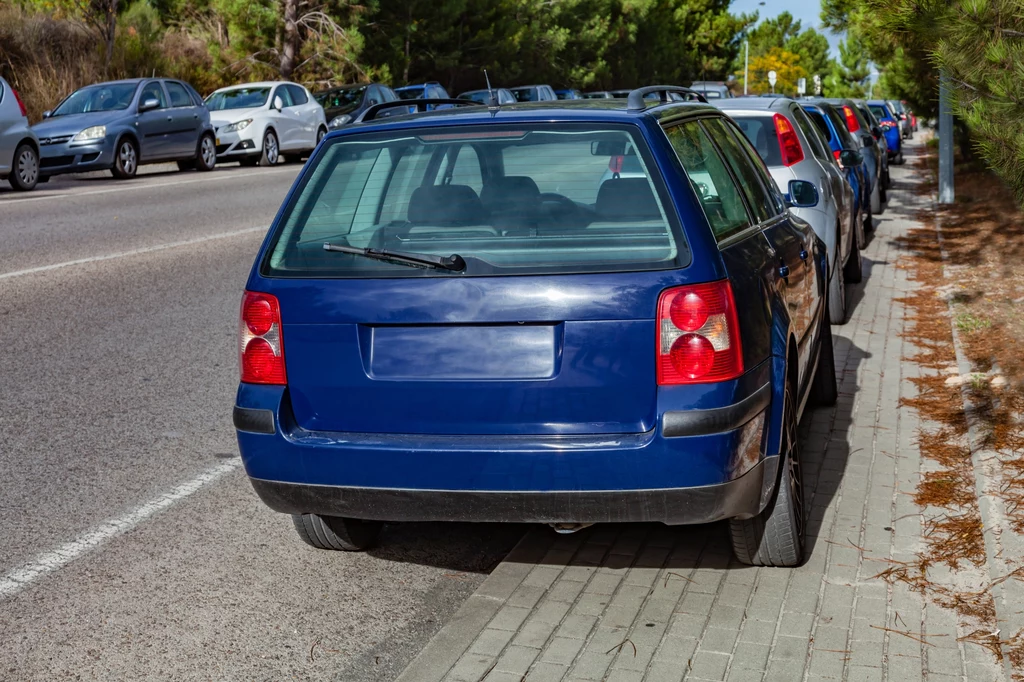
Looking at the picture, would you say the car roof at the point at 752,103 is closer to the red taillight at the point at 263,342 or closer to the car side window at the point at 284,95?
the red taillight at the point at 263,342

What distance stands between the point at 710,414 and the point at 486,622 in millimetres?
1011

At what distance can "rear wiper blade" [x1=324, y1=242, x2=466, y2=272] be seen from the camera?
4.03m

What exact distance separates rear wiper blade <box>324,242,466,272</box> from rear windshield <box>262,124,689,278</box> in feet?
0.06

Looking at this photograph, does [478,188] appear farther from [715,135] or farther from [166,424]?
[166,424]

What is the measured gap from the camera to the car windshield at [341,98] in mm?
31797

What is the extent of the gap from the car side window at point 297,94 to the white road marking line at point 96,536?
932 inches

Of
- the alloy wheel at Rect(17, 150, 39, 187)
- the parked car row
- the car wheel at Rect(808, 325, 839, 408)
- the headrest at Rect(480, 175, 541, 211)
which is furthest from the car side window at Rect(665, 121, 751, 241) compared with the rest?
the alloy wheel at Rect(17, 150, 39, 187)

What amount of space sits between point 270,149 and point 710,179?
77.5ft

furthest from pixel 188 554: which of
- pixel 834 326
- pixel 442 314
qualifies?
pixel 834 326

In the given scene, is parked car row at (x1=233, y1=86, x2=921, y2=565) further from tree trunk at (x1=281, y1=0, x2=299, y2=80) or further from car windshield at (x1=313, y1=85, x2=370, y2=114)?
tree trunk at (x1=281, y1=0, x2=299, y2=80)

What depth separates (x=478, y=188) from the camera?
14.2 ft

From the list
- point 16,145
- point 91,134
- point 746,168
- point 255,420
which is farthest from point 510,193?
point 91,134

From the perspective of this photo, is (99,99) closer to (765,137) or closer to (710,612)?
(765,137)

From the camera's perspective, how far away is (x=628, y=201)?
13.5ft
